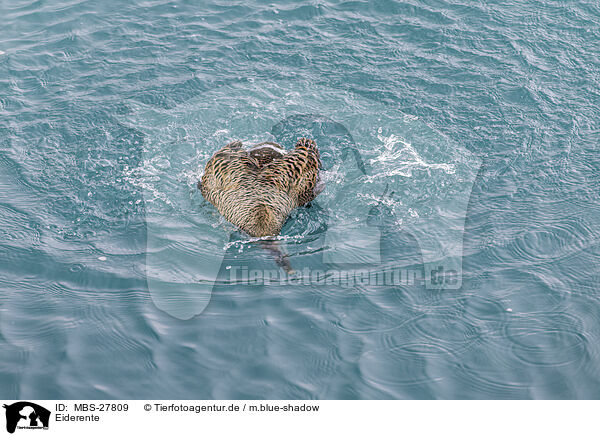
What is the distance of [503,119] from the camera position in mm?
15469

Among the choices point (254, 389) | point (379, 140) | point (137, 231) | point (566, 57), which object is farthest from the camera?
point (566, 57)

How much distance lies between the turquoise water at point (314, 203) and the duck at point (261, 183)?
40 cm

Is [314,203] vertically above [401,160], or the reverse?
[401,160]

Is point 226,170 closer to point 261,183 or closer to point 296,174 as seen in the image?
point 261,183

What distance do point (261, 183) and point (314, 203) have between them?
1.35 m

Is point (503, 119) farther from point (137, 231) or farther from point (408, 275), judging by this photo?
point (137, 231)

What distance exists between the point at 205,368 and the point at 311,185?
16.9ft

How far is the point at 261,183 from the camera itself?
12633 mm

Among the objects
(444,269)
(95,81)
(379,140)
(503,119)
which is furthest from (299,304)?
(95,81)
